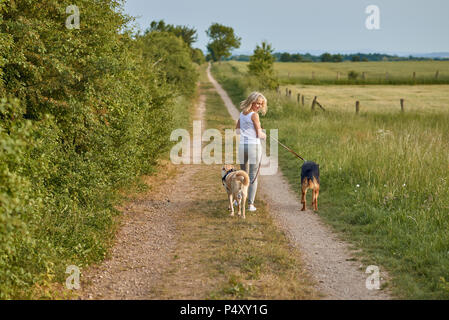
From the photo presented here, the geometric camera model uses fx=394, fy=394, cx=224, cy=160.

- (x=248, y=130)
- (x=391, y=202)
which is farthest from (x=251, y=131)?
(x=391, y=202)

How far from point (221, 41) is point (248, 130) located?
97696mm

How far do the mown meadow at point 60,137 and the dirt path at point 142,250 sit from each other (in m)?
0.29

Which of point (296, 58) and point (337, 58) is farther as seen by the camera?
point (296, 58)

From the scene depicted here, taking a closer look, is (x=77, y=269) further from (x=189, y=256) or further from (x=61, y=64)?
(x=61, y=64)

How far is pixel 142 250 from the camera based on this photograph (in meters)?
6.50

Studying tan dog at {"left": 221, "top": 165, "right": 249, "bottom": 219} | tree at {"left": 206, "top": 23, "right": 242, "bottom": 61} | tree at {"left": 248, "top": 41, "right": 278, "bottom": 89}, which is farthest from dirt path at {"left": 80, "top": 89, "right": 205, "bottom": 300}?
tree at {"left": 206, "top": 23, "right": 242, "bottom": 61}

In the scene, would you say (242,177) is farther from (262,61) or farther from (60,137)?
(262,61)

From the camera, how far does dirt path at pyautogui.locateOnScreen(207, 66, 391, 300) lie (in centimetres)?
505

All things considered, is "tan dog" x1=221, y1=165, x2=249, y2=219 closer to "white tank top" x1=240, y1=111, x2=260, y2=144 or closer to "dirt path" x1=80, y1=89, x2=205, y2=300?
"white tank top" x1=240, y1=111, x2=260, y2=144

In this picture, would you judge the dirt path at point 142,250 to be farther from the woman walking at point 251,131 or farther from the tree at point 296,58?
the tree at point 296,58

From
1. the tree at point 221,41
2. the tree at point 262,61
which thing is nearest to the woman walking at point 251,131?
the tree at point 262,61

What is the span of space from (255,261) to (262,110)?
300 cm

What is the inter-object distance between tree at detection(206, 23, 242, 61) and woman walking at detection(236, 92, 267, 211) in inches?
3724

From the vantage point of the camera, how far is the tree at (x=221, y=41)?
325ft
